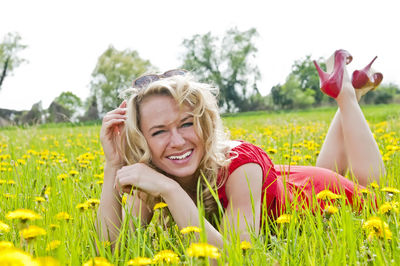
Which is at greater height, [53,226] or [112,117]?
[112,117]

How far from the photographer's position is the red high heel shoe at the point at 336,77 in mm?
2693

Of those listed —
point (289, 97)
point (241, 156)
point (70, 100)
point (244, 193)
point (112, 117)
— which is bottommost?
point (244, 193)

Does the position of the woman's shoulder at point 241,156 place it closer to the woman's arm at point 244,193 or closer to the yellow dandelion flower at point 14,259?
the woman's arm at point 244,193

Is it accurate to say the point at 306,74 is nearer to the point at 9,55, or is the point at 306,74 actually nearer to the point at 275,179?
the point at 9,55

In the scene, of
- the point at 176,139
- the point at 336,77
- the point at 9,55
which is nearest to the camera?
the point at 176,139

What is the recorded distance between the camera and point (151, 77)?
6.07ft

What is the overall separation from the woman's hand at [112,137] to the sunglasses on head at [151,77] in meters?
0.15

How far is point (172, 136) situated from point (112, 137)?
1.34ft

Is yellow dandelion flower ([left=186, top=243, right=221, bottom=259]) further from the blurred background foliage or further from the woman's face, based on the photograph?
the blurred background foliage

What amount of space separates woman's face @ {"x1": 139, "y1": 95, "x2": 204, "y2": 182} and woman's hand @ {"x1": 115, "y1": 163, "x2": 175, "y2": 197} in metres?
0.15

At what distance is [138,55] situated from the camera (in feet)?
161

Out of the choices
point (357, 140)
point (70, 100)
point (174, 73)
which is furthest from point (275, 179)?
point (70, 100)

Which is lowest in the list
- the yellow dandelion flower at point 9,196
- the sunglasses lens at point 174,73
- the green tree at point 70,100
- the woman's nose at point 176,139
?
the yellow dandelion flower at point 9,196

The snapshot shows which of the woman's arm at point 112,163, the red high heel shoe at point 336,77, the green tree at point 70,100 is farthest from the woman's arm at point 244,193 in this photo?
the green tree at point 70,100
